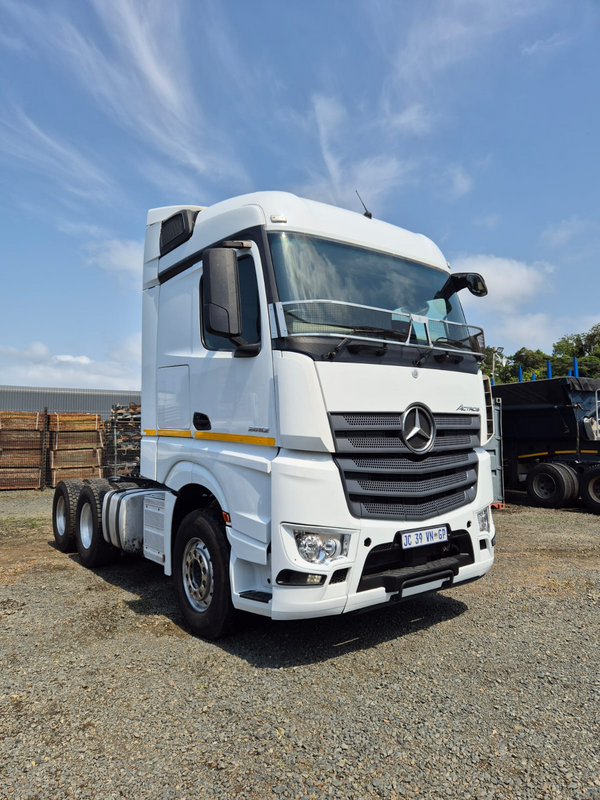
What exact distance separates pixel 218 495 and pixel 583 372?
34064mm

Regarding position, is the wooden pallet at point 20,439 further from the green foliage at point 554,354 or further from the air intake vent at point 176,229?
the green foliage at point 554,354

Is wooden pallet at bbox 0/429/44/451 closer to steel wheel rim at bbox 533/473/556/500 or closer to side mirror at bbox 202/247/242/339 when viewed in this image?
steel wheel rim at bbox 533/473/556/500

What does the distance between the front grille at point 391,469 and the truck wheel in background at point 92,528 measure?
3989 mm

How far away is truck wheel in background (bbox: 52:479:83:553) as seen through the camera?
24.6 ft

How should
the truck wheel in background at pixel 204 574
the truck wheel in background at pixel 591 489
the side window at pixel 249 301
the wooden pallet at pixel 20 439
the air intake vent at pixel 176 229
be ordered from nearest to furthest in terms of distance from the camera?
1. the side window at pixel 249 301
2. the truck wheel in background at pixel 204 574
3. the air intake vent at pixel 176 229
4. the truck wheel in background at pixel 591 489
5. the wooden pallet at pixel 20 439

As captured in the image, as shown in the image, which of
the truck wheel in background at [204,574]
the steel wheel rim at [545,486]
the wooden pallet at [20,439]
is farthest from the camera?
the wooden pallet at [20,439]

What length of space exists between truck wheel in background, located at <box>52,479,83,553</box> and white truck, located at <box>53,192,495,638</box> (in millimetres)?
2842

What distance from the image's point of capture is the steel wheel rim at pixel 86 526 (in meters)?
6.96

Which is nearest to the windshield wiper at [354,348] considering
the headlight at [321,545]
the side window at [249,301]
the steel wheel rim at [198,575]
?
the side window at [249,301]

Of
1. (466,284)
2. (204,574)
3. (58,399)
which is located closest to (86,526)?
(204,574)

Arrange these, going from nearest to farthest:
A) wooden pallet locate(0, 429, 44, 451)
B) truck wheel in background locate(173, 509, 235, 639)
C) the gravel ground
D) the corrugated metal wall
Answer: the gravel ground, truck wheel in background locate(173, 509, 235, 639), wooden pallet locate(0, 429, 44, 451), the corrugated metal wall

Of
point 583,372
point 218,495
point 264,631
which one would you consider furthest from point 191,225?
point 583,372

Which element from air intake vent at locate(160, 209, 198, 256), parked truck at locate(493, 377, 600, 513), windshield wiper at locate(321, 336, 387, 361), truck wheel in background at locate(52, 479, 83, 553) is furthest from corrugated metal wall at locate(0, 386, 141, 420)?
windshield wiper at locate(321, 336, 387, 361)

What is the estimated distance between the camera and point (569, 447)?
491 inches
